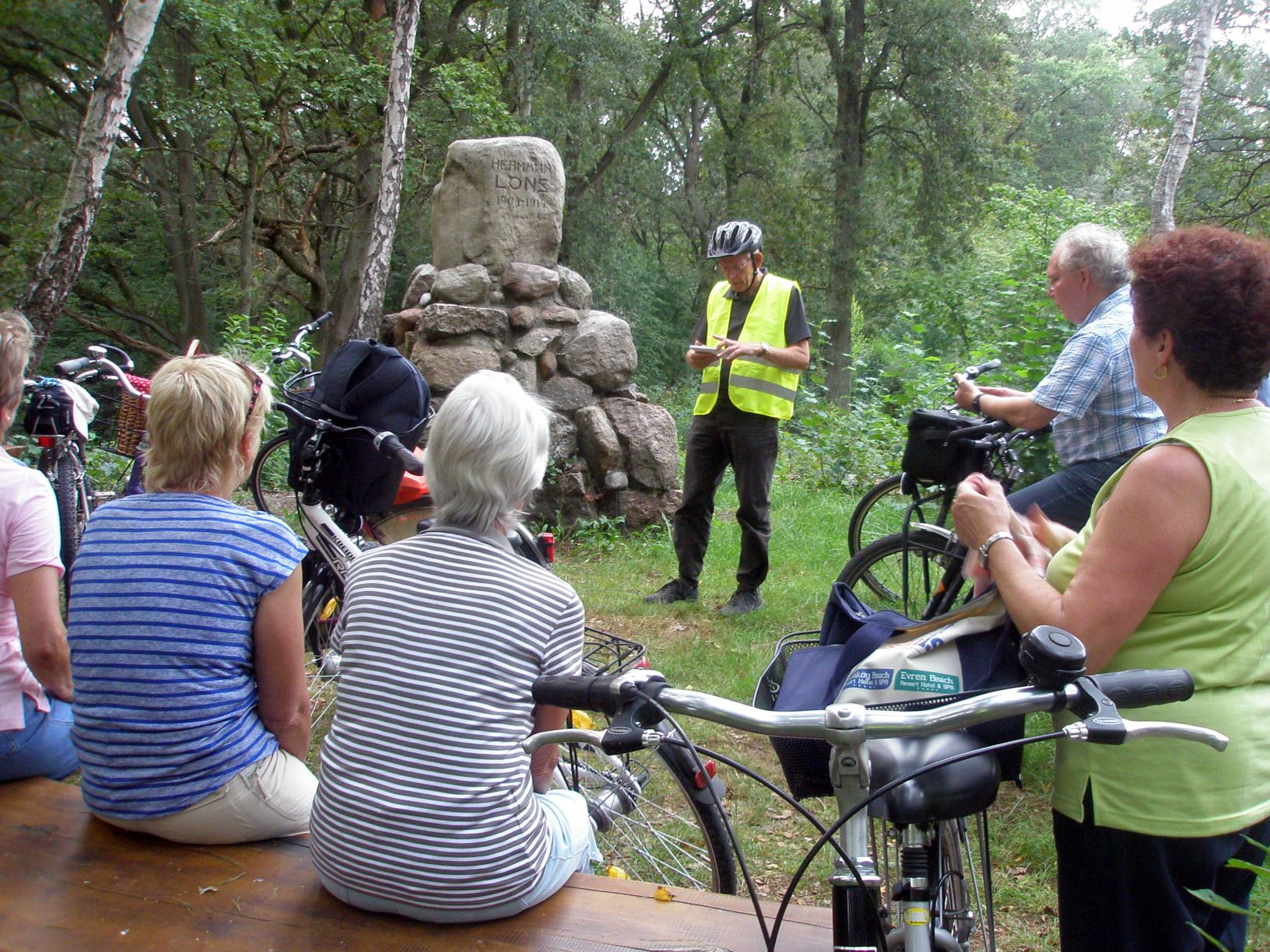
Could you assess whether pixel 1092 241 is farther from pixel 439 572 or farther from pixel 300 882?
pixel 300 882

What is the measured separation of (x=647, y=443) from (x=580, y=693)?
6538mm

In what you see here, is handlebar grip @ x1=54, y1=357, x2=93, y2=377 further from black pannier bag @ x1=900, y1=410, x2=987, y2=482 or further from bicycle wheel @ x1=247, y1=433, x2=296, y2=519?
black pannier bag @ x1=900, y1=410, x2=987, y2=482

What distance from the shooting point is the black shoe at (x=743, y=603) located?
5.81 metres

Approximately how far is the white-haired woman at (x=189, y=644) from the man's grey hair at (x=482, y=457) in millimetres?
434

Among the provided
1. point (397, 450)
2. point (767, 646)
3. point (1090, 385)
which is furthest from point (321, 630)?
point (1090, 385)

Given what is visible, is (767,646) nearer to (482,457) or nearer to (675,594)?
(675,594)

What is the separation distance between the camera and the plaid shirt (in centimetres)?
364

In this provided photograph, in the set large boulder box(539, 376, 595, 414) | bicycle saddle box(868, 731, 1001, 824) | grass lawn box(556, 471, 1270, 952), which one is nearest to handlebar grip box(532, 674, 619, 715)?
bicycle saddle box(868, 731, 1001, 824)

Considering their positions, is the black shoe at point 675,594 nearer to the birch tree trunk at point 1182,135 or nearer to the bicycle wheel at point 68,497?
the bicycle wheel at point 68,497

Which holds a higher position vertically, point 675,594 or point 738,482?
point 738,482

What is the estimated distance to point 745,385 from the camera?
550 centimetres

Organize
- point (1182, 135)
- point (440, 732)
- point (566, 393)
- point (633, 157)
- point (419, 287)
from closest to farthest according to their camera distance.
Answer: point (440, 732) < point (566, 393) < point (419, 287) < point (1182, 135) < point (633, 157)

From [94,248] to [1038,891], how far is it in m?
17.9

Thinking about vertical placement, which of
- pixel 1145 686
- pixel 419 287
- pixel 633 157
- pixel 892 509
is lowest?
pixel 892 509
